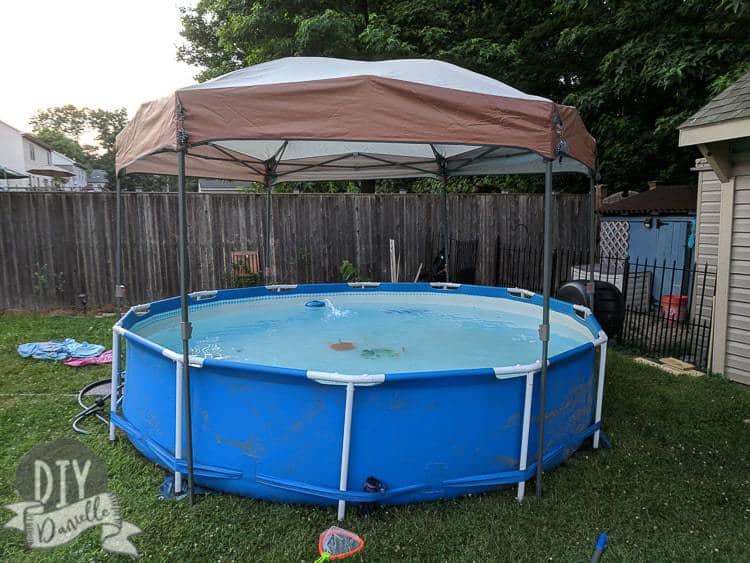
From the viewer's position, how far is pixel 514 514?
2721mm

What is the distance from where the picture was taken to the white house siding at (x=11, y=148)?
3022 centimetres

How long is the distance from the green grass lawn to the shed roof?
285 centimetres

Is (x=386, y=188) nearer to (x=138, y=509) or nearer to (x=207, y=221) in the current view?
(x=207, y=221)

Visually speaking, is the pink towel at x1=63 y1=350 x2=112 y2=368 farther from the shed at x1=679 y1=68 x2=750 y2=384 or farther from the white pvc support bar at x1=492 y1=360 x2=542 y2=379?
the shed at x1=679 y1=68 x2=750 y2=384

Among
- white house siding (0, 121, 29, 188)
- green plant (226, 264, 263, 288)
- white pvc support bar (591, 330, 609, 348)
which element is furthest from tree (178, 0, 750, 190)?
white house siding (0, 121, 29, 188)

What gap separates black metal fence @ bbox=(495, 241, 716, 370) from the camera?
5996 millimetres

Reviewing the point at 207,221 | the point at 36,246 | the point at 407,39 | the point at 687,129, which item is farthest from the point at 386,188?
the point at 687,129

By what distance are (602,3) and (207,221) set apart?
9.63m

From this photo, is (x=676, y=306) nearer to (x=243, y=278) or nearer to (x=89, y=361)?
(x=243, y=278)

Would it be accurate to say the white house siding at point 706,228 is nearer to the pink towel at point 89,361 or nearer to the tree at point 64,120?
the pink towel at point 89,361

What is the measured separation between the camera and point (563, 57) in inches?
479

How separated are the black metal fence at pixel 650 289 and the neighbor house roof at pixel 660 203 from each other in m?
0.98

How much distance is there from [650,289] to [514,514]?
676 cm

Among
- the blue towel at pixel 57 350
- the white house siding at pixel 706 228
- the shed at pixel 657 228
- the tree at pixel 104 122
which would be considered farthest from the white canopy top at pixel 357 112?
the tree at pixel 104 122
